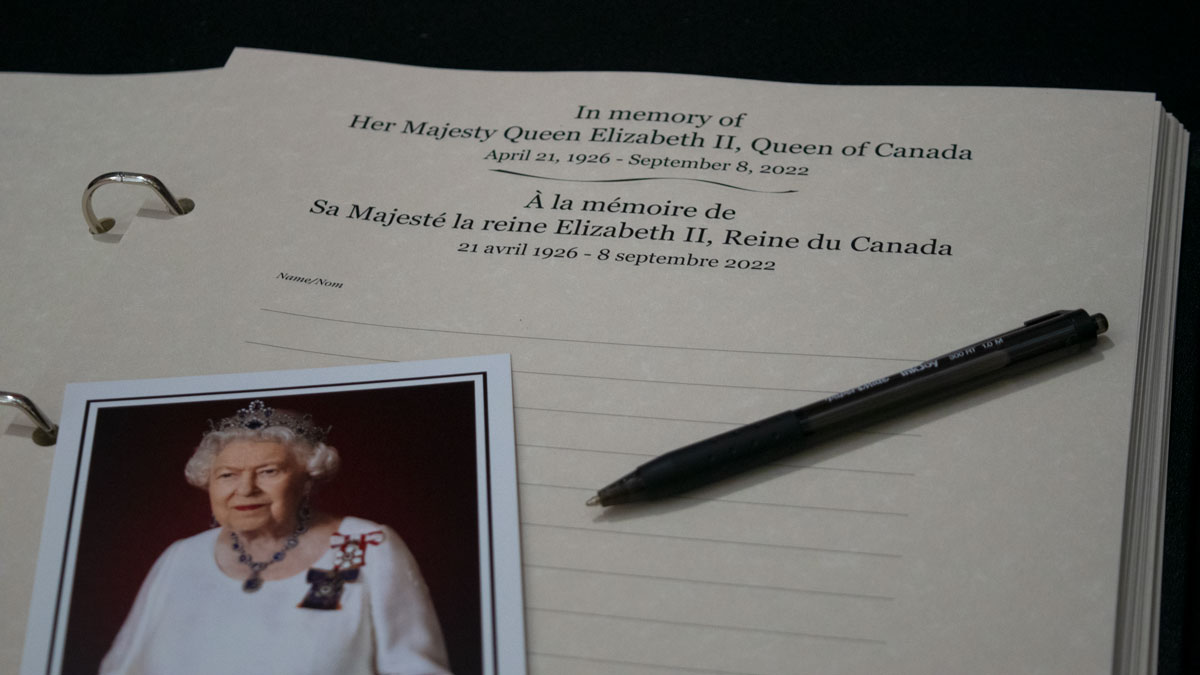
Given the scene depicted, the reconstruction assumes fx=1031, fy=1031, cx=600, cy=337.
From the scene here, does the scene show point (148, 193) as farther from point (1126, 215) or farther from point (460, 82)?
point (1126, 215)

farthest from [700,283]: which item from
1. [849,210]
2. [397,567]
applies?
[397,567]

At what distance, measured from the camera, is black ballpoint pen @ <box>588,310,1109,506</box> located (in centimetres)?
47

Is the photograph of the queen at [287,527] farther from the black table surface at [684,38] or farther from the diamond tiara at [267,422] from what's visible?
the black table surface at [684,38]

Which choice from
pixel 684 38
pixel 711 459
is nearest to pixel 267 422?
pixel 711 459

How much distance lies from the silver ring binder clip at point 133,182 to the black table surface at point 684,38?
173 millimetres

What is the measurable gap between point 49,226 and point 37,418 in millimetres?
156

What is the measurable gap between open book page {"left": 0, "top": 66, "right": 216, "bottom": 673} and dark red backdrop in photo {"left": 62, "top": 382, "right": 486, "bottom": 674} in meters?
0.03

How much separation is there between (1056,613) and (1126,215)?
228mm

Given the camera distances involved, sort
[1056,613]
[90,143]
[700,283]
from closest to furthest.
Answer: [1056,613], [700,283], [90,143]

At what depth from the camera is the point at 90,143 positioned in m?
0.65

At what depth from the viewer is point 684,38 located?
729mm

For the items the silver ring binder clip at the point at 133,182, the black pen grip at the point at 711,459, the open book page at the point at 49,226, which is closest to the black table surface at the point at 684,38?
the open book page at the point at 49,226

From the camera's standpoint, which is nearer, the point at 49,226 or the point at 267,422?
the point at 267,422

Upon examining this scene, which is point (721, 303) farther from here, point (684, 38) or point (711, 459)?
point (684, 38)
